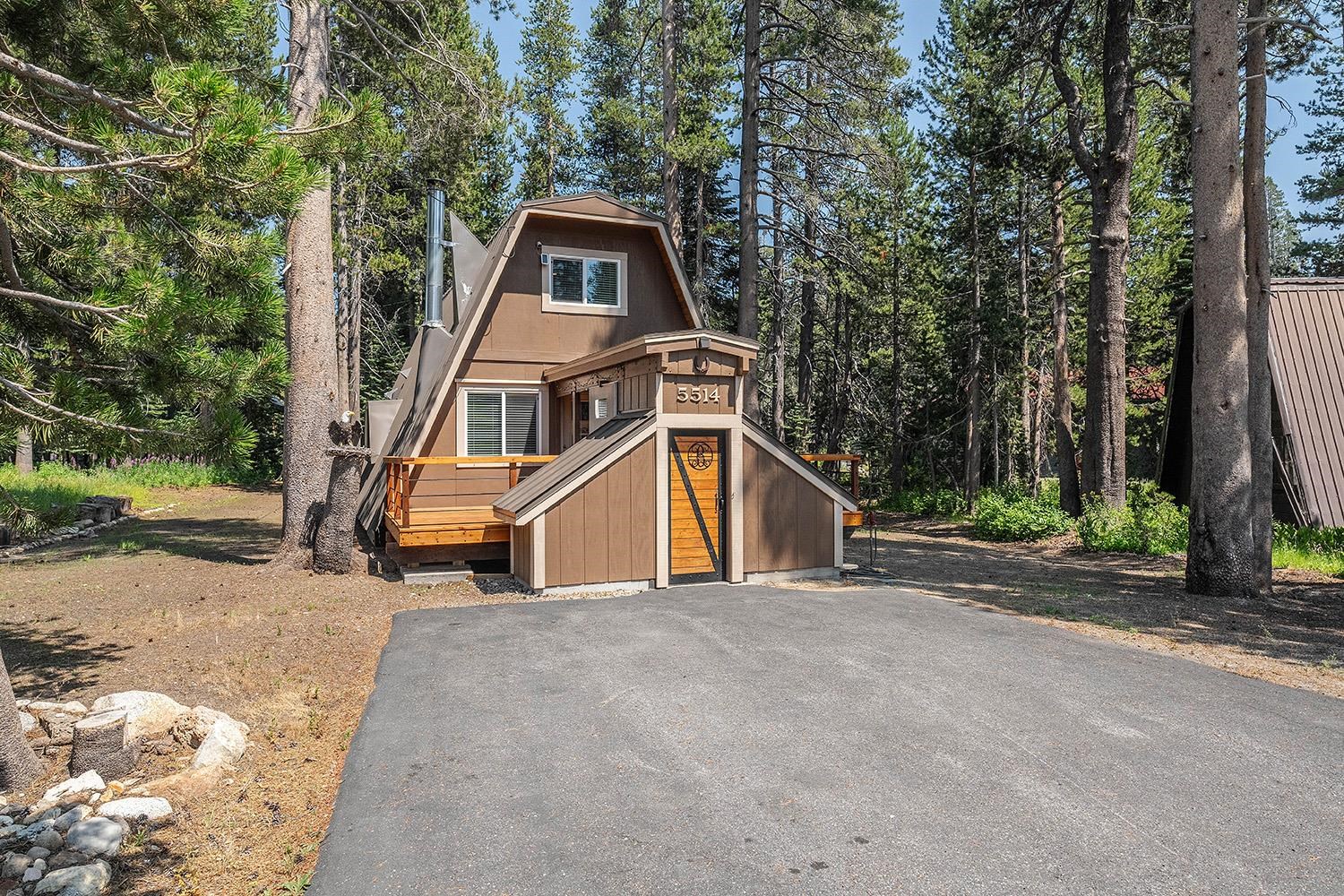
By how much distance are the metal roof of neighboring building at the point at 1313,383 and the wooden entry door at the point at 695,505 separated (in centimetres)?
1090

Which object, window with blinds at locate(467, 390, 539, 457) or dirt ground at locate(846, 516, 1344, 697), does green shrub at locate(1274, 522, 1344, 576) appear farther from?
window with blinds at locate(467, 390, 539, 457)

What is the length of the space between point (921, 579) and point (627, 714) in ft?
22.7

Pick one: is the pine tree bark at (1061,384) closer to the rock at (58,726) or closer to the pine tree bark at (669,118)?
the pine tree bark at (669,118)

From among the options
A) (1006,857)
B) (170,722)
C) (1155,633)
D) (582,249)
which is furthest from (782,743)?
(582,249)

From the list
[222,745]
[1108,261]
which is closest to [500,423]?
[222,745]

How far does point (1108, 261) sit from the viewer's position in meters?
15.1

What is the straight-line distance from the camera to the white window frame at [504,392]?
12.3 meters

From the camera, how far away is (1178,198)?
24.4m

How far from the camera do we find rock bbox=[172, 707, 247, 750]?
4820 mm

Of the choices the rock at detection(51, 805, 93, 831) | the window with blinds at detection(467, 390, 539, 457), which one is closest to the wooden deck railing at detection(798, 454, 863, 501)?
the window with blinds at detection(467, 390, 539, 457)

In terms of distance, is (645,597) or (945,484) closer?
(645,597)

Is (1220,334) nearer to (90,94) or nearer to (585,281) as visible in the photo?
(585,281)

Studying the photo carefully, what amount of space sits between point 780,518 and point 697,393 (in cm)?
211

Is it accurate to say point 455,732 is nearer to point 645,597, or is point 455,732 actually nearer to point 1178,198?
point 645,597
